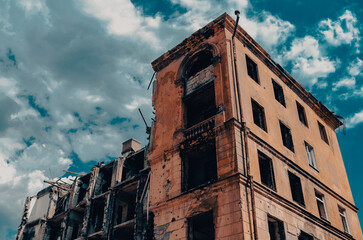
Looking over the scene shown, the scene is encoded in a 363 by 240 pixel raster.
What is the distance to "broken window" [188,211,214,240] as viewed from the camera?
18.2 m

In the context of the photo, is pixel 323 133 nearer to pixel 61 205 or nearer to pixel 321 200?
pixel 321 200

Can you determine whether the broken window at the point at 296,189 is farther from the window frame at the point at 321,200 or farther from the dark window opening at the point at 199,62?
the dark window opening at the point at 199,62

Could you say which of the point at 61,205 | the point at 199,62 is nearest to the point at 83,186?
the point at 61,205

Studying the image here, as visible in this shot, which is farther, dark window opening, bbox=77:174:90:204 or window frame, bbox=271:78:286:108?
dark window opening, bbox=77:174:90:204

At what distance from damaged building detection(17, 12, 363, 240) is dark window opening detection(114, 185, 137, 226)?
88mm

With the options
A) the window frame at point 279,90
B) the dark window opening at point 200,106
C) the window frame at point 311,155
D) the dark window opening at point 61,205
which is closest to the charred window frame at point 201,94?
the dark window opening at point 200,106

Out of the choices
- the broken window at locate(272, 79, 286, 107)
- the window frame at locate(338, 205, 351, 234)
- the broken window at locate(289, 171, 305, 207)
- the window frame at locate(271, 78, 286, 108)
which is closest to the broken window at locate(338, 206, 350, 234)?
the window frame at locate(338, 205, 351, 234)

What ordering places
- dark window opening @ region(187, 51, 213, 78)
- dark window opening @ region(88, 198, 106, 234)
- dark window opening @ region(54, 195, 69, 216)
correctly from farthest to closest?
dark window opening @ region(54, 195, 69, 216) → dark window opening @ region(88, 198, 106, 234) → dark window opening @ region(187, 51, 213, 78)

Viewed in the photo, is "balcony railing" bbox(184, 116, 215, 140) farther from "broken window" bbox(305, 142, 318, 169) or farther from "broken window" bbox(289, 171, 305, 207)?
"broken window" bbox(305, 142, 318, 169)

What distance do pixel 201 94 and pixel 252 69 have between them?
177 inches

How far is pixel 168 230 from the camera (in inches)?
750

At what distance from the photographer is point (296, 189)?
22.1m

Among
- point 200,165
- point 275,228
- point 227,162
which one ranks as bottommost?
point 275,228

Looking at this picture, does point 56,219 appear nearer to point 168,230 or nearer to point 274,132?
point 168,230
